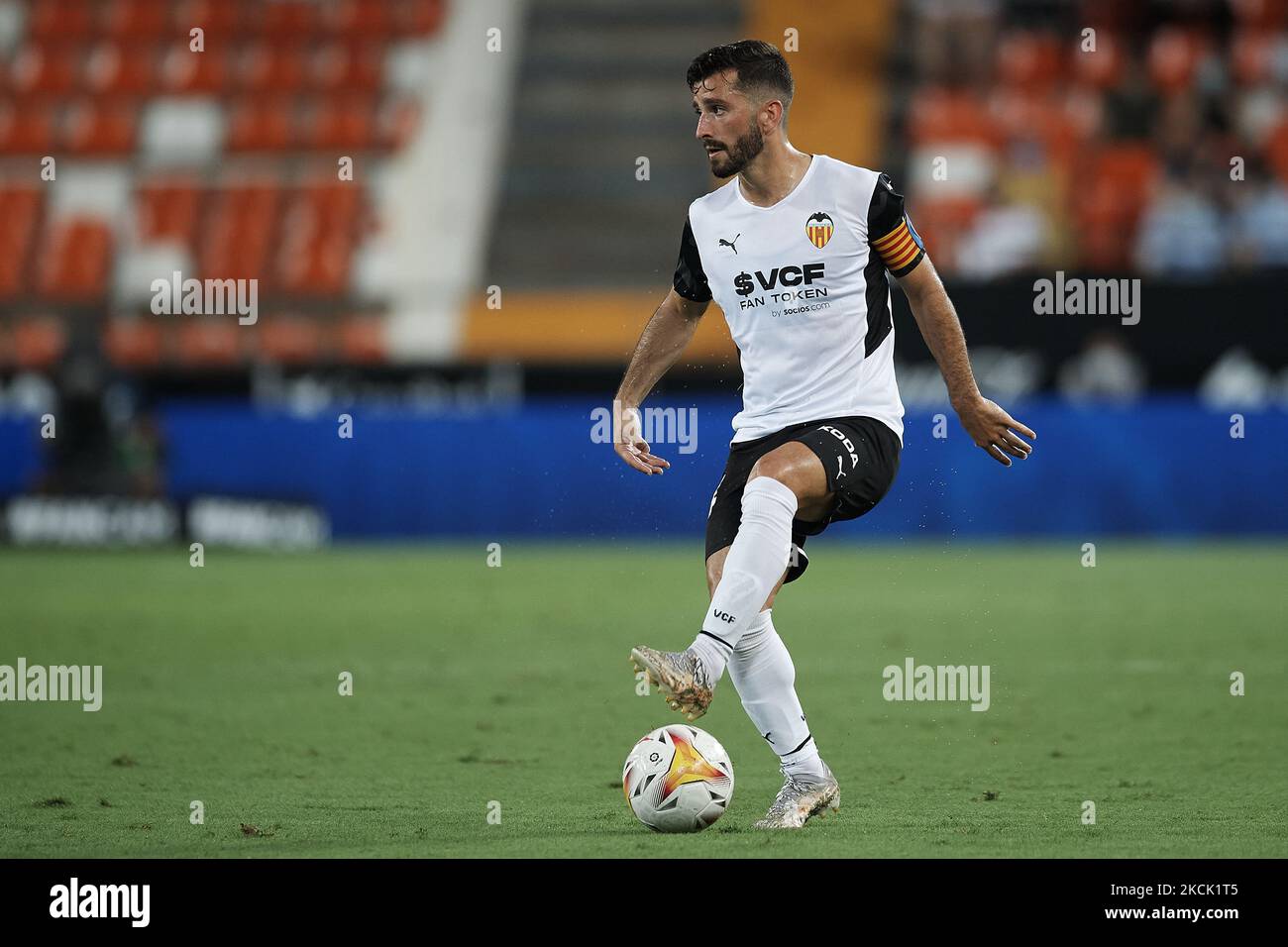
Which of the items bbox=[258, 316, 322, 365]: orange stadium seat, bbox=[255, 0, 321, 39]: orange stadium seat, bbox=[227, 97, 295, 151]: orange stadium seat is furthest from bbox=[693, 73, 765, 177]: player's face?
bbox=[255, 0, 321, 39]: orange stadium seat

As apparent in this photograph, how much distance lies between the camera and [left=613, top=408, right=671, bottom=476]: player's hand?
633 cm

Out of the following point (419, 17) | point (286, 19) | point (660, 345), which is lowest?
point (660, 345)

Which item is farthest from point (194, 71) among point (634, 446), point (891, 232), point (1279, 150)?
point (891, 232)

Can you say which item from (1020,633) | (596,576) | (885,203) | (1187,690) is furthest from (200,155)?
(885,203)

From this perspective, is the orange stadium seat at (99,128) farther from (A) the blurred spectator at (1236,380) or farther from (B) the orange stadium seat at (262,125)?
(A) the blurred spectator at (1236,380)

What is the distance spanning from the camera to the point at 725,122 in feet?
19.5

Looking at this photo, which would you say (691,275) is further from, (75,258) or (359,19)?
(359,19)

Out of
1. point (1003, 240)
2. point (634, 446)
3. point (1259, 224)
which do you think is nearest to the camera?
point (634, 446)

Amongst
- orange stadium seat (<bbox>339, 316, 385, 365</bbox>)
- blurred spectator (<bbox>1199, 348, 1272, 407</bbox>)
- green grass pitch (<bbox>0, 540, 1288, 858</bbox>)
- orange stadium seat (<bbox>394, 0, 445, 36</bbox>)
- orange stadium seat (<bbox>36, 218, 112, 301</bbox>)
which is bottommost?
green grass pitch (<bbox>0, 540, 1288, 858</bbox>)

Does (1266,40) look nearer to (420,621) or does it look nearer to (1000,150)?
(1000,150)

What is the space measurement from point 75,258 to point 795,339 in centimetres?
2169

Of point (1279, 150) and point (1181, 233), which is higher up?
point (1279, 150)

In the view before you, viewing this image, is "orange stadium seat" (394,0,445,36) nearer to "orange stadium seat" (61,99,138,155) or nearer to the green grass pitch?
"orange stadium seat" (61,99,138,155)
